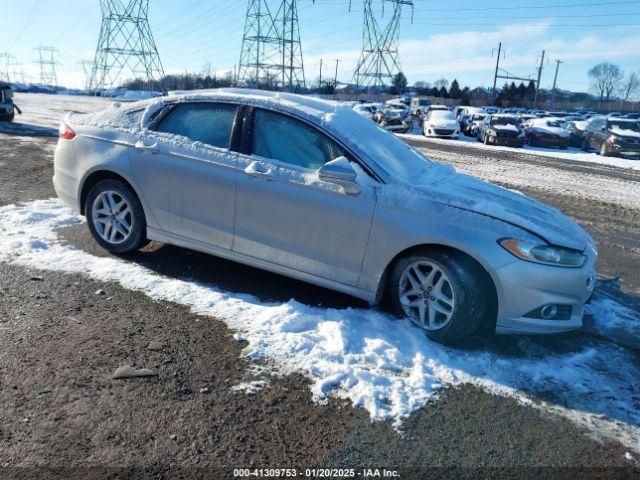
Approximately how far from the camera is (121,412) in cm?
274

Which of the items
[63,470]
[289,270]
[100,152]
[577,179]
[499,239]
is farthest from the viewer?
[577,179]

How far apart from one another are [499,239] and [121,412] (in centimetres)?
258

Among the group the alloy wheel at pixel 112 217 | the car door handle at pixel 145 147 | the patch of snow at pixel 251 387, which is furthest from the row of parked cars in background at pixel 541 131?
the patch of snow at pixel 251 387

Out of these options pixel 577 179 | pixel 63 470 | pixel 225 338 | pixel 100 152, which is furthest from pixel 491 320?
pixel 577 179

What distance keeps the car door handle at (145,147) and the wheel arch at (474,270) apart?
2345 millimetres

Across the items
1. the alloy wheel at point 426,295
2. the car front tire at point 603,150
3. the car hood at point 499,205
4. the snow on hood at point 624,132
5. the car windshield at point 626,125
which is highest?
the car windshield at point 626,125

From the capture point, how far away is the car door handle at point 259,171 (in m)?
4.12

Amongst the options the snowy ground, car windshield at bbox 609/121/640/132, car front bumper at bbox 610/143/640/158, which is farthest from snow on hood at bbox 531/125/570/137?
the snowy ground

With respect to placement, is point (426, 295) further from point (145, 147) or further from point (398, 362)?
point (145, 147)

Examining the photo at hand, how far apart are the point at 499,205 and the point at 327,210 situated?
131 cm

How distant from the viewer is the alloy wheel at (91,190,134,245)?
193 inches

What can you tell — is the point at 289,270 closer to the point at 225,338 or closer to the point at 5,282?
the point at 225,338

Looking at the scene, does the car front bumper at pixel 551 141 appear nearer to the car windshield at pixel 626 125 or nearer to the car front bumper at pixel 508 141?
the car front bumper at pixel 508 141

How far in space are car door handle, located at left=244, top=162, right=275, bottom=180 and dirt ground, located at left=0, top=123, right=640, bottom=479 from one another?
3.91ft
